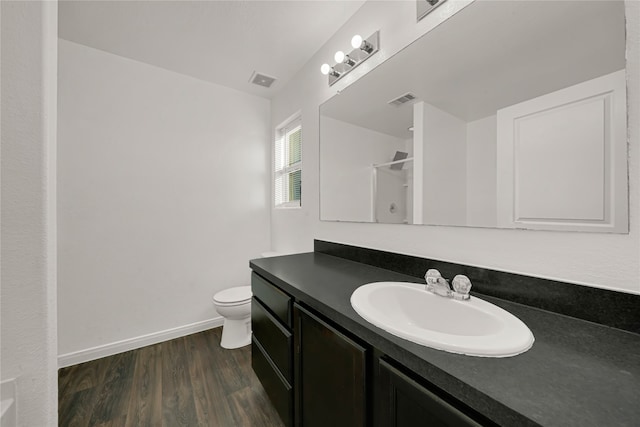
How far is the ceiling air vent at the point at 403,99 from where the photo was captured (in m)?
1.20

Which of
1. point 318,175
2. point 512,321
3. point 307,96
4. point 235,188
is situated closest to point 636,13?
point 512,321

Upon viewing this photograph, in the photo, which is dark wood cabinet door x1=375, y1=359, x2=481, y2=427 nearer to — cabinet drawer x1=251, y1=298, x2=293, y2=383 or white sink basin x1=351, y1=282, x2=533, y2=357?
white sink basin x1=351, y1=282, x2=533, y2=357

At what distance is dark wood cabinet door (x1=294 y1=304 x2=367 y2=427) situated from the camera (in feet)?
2.35

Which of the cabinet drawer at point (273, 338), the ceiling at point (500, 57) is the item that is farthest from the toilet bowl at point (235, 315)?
the ceiling at point (500, 57)

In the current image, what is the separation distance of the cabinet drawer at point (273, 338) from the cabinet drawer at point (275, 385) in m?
0.04

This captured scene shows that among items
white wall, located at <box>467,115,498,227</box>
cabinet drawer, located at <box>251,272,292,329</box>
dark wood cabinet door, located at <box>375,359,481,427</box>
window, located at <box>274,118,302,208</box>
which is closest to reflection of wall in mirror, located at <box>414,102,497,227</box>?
white wall, located at <box>467,115,498,227</box>

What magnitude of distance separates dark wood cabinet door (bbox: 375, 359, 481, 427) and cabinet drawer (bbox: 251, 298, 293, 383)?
519 mm

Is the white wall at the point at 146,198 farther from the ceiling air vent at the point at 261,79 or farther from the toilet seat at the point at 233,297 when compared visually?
the toilet seat at the point at 233,297

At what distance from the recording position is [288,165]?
96.6 inches

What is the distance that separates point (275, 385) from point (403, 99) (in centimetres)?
163

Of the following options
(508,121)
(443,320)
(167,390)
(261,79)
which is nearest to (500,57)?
(508,121)

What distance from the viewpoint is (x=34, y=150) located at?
2.02 ft

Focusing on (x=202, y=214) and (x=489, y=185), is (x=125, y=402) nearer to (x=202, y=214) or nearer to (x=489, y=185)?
(x=202, y=214)

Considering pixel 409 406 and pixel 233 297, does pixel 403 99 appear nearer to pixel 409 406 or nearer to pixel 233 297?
pixel 409 406
